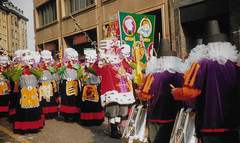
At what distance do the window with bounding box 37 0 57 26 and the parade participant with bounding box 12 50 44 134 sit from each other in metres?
16.3

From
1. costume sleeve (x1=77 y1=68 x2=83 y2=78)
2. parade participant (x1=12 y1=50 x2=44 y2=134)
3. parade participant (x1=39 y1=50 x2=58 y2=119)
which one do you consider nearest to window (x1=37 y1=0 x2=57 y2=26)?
parade participant (x1=39 y1=50 x2=58 y2=119)

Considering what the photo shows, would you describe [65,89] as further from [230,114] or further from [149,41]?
[230,114]

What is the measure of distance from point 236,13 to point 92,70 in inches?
228

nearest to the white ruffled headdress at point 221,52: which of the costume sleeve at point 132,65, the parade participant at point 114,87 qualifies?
the costume sleeve at point 132,65

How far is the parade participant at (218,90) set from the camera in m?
2.87

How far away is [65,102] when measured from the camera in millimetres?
7766

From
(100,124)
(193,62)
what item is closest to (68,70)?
(100,124)

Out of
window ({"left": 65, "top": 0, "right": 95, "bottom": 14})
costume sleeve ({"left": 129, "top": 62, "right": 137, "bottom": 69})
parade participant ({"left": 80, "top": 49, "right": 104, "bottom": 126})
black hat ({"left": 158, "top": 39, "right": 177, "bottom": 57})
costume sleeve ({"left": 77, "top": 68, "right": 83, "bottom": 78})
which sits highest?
window ({"left": 65, "top": 0, "right": 95, "bottom": 14})

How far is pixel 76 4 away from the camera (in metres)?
18.6

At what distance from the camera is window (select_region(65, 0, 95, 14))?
1733 cm

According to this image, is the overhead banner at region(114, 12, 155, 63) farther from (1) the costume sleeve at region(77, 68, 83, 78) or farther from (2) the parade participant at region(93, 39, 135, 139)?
(2) the parade participant at region(93, 39, 135, 139)

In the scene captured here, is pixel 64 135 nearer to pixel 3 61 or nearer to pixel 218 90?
pixel 218 90

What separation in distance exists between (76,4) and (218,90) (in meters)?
17.3

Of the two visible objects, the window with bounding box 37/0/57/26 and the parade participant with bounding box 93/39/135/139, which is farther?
the window with bounding box 37/0/57/26
